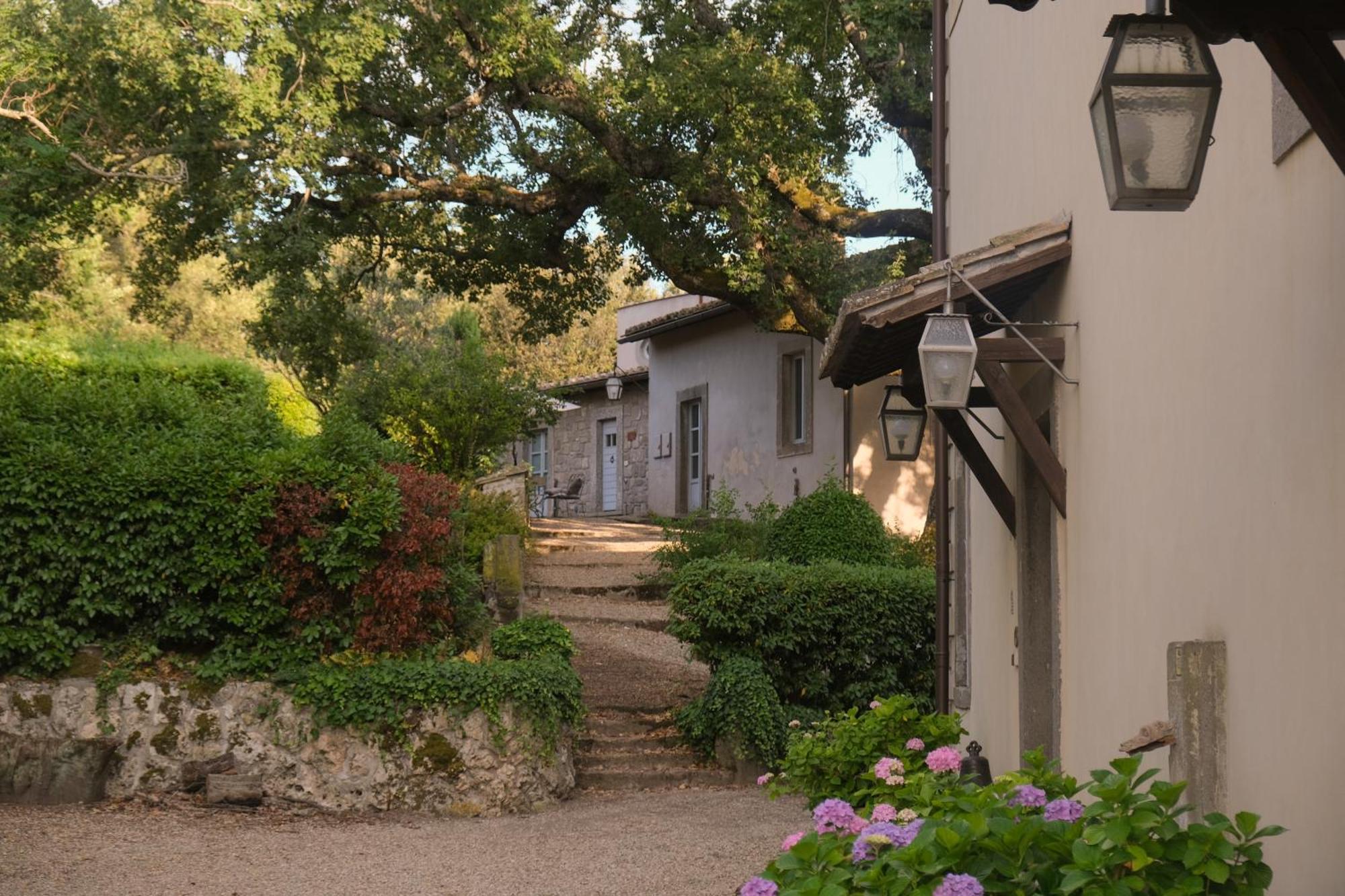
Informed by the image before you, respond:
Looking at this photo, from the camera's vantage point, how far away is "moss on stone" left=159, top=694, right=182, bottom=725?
9625 millimetres

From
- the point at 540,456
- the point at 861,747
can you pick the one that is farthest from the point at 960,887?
the point at 540,456

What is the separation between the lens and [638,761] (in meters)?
11.2

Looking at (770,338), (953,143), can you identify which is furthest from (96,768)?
(770,338)

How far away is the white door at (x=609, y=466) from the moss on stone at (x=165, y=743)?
1872 centimetres

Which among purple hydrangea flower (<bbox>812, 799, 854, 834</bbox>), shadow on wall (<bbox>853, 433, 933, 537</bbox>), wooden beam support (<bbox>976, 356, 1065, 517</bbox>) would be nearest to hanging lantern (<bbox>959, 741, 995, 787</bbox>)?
wooden beam support (<bbox>976, 356, 1065, 517</bbox>)

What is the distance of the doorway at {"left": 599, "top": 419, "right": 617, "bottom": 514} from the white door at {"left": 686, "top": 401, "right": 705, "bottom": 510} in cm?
387

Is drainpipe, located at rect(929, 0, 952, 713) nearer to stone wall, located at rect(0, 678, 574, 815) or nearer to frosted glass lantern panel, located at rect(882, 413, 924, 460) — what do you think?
frosted glass lantern panel, located at rect(882, 413, 924, 460)

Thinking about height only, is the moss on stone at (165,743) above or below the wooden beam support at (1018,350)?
below

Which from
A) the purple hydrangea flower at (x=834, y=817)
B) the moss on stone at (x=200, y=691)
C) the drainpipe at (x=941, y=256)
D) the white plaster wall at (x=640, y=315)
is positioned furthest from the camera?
the white plaster wall at (x=640, y=315)

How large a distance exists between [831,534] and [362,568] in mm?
5107

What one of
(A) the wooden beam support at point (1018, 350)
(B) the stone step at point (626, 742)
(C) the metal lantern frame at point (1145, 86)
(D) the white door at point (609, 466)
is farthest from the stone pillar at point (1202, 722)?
(D) the white door at point (609, 466)

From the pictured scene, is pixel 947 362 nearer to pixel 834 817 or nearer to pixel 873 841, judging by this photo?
pixel 834 817

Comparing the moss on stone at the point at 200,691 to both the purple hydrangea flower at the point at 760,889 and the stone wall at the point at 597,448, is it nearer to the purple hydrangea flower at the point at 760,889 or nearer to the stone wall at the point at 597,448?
the purple hydrangea flower at the point at 760,889

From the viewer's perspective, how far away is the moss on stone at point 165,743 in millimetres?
9570
